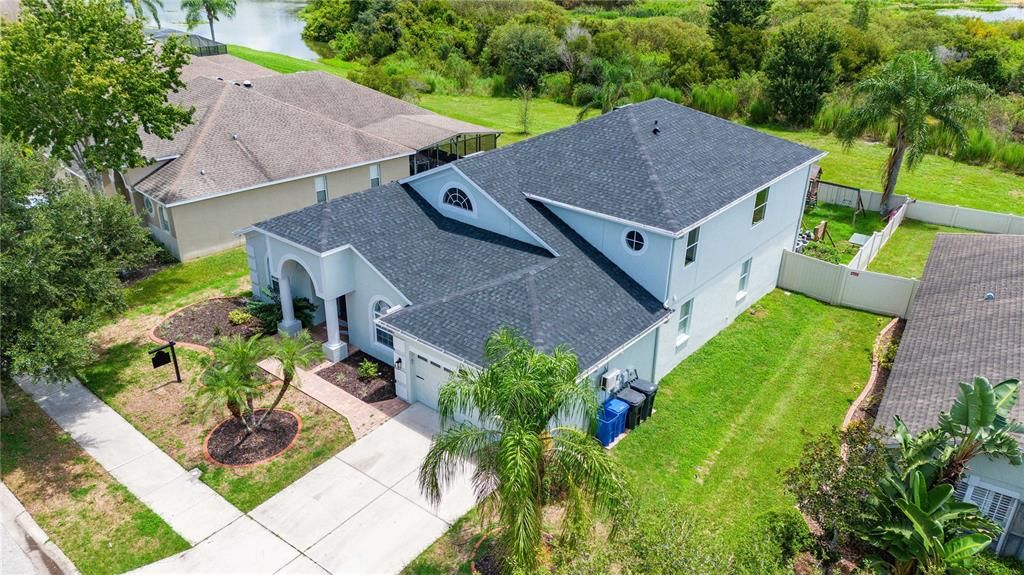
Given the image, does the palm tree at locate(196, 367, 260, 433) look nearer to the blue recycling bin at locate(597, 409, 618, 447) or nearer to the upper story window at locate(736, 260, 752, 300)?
the blue recycling bin at locate(597, 409, 618, 447)

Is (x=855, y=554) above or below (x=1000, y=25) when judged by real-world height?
below

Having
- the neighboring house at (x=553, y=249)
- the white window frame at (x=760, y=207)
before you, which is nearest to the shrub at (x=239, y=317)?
the neighboring house at (x=553, y=249)

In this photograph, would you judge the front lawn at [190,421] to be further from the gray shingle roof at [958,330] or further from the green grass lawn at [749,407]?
the gray shingle roof at [958,330]

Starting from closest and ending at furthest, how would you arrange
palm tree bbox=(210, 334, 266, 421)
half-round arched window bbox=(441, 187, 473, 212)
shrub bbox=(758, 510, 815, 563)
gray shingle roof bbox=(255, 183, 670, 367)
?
shrub bbox=(758, 510, 815, 563) → palm tree bbox=(210, 334, 266, 421) → gray shingle roof bbox=(255, 183, 670, 367) → half-round arched window bbox=(441, 187, 473, 212)

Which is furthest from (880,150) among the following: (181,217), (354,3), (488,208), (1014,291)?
(354,3)

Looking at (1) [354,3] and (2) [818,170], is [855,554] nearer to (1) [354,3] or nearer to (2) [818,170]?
(2) [818,170]

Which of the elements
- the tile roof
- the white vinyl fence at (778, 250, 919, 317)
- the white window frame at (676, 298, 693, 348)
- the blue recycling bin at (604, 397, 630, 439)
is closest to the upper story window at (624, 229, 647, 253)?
the white window frame at (676, 298, 693, 348)

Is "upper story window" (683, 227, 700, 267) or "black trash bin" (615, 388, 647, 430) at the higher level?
"upper story window" (683, 227, 700, 267)
